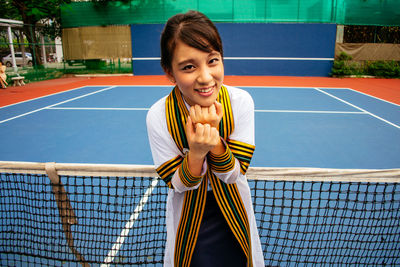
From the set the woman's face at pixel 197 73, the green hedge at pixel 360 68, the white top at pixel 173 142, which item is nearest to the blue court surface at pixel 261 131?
the white top at pixel 173 142

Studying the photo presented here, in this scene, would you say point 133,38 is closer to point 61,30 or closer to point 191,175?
point 61,30

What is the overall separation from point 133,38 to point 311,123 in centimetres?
1345

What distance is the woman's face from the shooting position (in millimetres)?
994

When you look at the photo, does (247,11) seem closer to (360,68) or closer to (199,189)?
(360,68)

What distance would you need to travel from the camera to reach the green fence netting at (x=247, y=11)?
51.5ft

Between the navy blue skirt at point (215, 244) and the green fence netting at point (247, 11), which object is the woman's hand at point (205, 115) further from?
the green fence netting at point (247, 11)

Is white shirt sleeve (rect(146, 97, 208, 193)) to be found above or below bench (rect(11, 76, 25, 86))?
above

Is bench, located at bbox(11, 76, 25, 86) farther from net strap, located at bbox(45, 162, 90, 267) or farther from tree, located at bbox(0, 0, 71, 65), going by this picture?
net strap, located at bbox(45, 162, 90, 267)

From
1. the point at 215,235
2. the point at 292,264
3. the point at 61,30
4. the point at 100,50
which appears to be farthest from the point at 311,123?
the point at 61,30

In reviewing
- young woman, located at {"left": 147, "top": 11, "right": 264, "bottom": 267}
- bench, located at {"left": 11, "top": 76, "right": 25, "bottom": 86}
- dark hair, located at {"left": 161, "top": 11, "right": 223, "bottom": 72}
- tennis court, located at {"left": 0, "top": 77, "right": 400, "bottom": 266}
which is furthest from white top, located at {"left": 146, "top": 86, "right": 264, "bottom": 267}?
bench, located at {"left": 11, "top": 76, "right": 25, "bottom": 86}

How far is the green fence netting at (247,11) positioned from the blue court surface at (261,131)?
25.5ft

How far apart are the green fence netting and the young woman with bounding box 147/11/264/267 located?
16165 mm

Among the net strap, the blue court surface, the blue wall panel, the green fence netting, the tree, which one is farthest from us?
the blue wall panel

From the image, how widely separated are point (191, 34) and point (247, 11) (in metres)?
16.8
